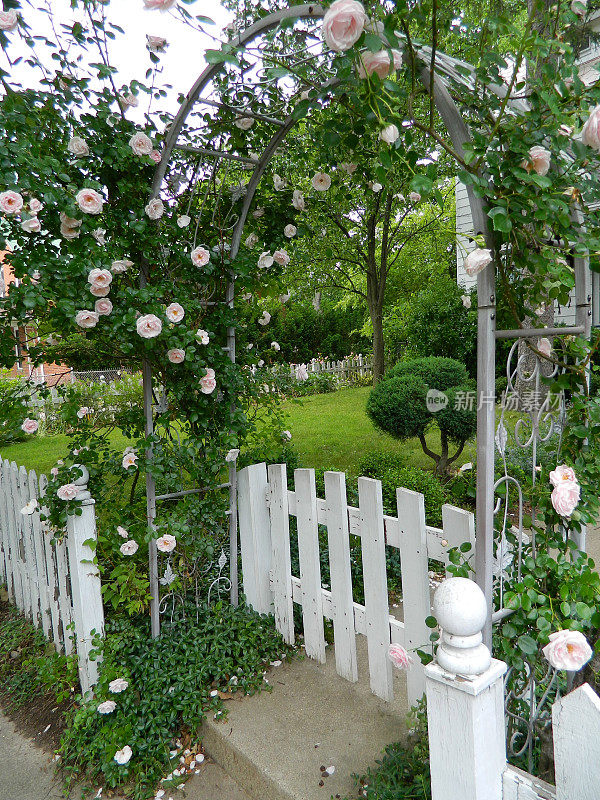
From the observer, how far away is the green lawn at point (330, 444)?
523 cm

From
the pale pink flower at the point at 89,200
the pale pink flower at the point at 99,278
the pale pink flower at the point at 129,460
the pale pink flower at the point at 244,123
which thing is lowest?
the pale pink flower at the point at 129,460

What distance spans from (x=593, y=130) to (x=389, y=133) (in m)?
0.43

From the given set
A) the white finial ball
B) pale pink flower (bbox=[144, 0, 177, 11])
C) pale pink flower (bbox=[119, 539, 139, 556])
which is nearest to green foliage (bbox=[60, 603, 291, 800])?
pale pink flower (bbox=[119, 539, 139, 556])

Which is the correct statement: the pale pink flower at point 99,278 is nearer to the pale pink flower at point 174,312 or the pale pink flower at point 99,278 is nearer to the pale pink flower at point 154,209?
the pale pink flower at point 174,312

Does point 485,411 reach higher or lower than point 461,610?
higher

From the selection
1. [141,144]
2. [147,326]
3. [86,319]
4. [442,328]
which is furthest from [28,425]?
[442,328]

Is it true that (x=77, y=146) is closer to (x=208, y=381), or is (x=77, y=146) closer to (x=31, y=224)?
(x=31, y=224)

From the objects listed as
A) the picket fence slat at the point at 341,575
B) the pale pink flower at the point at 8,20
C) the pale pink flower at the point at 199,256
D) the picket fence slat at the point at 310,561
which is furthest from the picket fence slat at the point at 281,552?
the pale pink flower at the point at 8,20

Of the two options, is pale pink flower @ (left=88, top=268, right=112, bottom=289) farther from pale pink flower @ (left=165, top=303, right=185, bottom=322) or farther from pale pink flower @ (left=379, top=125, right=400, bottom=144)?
pale pink flower @ (left=379, top=125, right=400, bottom=144)

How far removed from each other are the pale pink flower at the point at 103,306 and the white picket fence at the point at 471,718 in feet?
5.37

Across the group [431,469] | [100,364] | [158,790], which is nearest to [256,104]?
[100,364]

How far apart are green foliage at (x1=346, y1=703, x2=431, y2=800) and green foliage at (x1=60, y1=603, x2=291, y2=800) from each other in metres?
0.66

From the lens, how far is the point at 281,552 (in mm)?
2465

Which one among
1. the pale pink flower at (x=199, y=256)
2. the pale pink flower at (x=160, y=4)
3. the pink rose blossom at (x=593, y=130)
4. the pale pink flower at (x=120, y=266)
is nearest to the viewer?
the pink rose blossom at (x=593, y=130)
